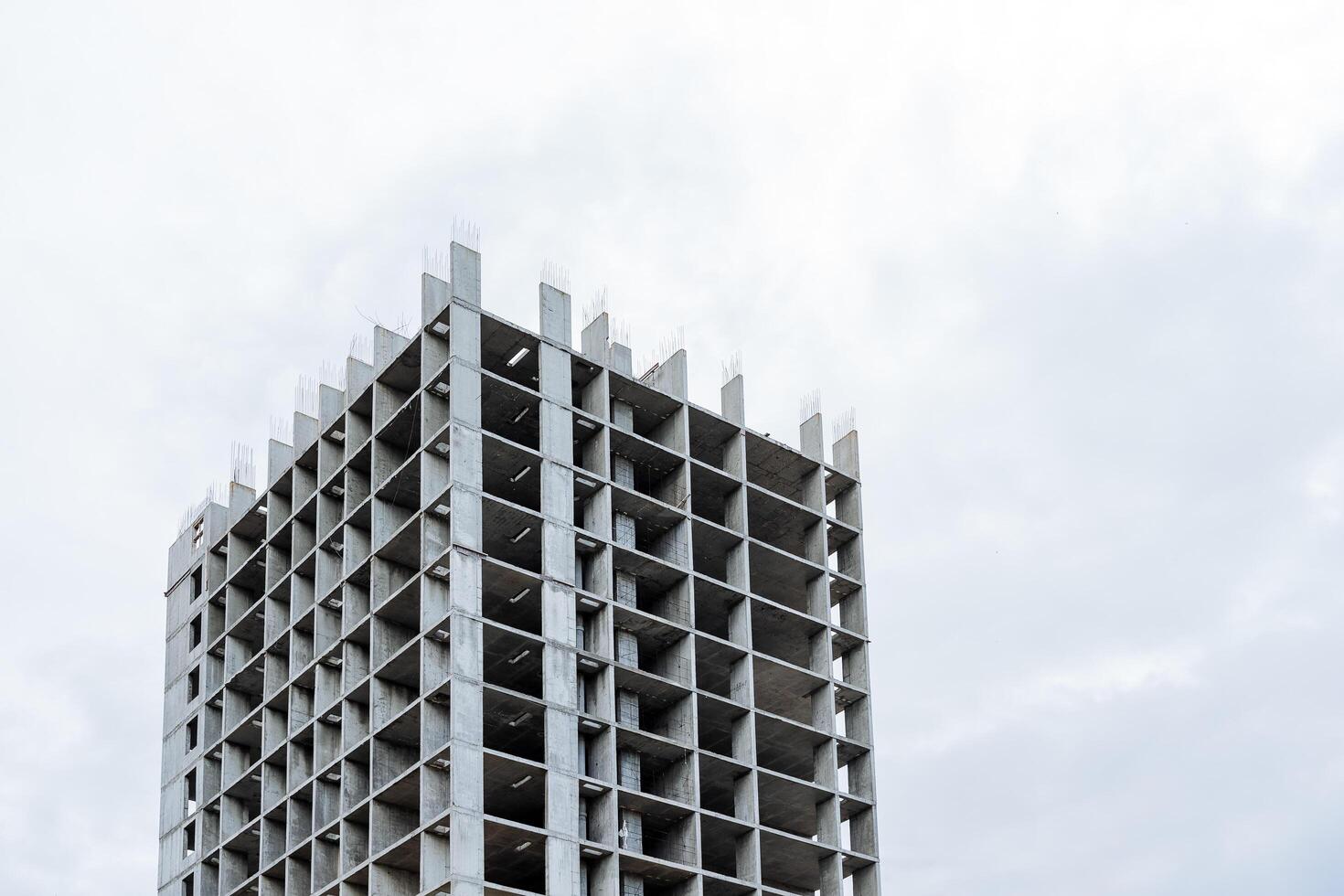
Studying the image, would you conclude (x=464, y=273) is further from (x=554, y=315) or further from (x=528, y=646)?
(x=528, y=646)

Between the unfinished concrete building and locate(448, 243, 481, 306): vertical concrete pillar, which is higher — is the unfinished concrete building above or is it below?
below

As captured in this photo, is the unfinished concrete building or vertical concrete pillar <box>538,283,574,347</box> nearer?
the unfinished concrete building

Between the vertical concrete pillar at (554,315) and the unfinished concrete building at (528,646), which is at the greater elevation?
the vertical concrete pillar at (554,315)

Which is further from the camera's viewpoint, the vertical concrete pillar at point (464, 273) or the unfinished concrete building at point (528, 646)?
the vertical concrete pillar at point (464, 273)

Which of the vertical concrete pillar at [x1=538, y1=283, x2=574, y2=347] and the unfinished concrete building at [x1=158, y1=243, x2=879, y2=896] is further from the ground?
the vertical concrete pillar at [x1=538, y1=283, x2=574, y2=347]

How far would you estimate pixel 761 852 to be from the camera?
3688 inches

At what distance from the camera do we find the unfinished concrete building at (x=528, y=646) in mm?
86625

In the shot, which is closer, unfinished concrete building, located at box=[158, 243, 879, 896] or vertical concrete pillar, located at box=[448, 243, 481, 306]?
unfinished concrete building, located at box=[158, 243, 879, 896]

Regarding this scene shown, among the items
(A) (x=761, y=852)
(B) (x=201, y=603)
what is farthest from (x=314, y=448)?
(A) (x=761, y=852)

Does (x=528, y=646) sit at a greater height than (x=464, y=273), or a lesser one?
lesser

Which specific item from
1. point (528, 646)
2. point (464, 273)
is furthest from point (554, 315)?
point (528, 646)

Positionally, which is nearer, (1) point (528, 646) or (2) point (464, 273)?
(1) point (528, 646)

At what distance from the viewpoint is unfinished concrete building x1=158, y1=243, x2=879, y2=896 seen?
284 feet

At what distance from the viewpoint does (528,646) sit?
8831 centimetres
